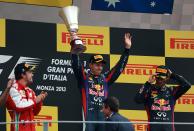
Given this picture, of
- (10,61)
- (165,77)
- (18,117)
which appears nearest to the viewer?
(18,117)

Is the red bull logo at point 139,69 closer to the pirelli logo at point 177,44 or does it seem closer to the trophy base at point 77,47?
the pirelli logo at point 177,44

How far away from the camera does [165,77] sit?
1038 cm

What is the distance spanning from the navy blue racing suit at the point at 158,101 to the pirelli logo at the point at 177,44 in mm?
1423

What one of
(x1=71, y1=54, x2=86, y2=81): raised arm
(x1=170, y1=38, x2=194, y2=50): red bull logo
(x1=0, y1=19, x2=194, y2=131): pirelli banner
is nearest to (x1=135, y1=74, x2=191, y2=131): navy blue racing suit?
(x1=71, y1=54, x2=86, y2=81): raised arm

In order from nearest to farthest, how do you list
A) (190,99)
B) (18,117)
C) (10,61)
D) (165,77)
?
(18,117) < (165,77) < (10,61) < (190,99)

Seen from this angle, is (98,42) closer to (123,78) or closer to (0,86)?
(123,78)

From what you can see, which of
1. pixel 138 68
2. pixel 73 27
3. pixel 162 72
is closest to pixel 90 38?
pixel 138 68

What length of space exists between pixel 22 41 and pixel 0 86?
25.7 inches

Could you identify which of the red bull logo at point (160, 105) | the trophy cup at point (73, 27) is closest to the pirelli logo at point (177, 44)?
the red bull logo at point (160, 105)

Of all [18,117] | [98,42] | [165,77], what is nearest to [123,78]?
[98,42]

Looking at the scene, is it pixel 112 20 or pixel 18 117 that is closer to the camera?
pixel 18 117

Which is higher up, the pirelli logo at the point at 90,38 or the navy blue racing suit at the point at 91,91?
the pirelli logo at the point at 90,38

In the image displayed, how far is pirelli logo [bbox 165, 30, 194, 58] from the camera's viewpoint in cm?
1188

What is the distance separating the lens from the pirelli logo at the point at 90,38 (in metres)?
11.4
